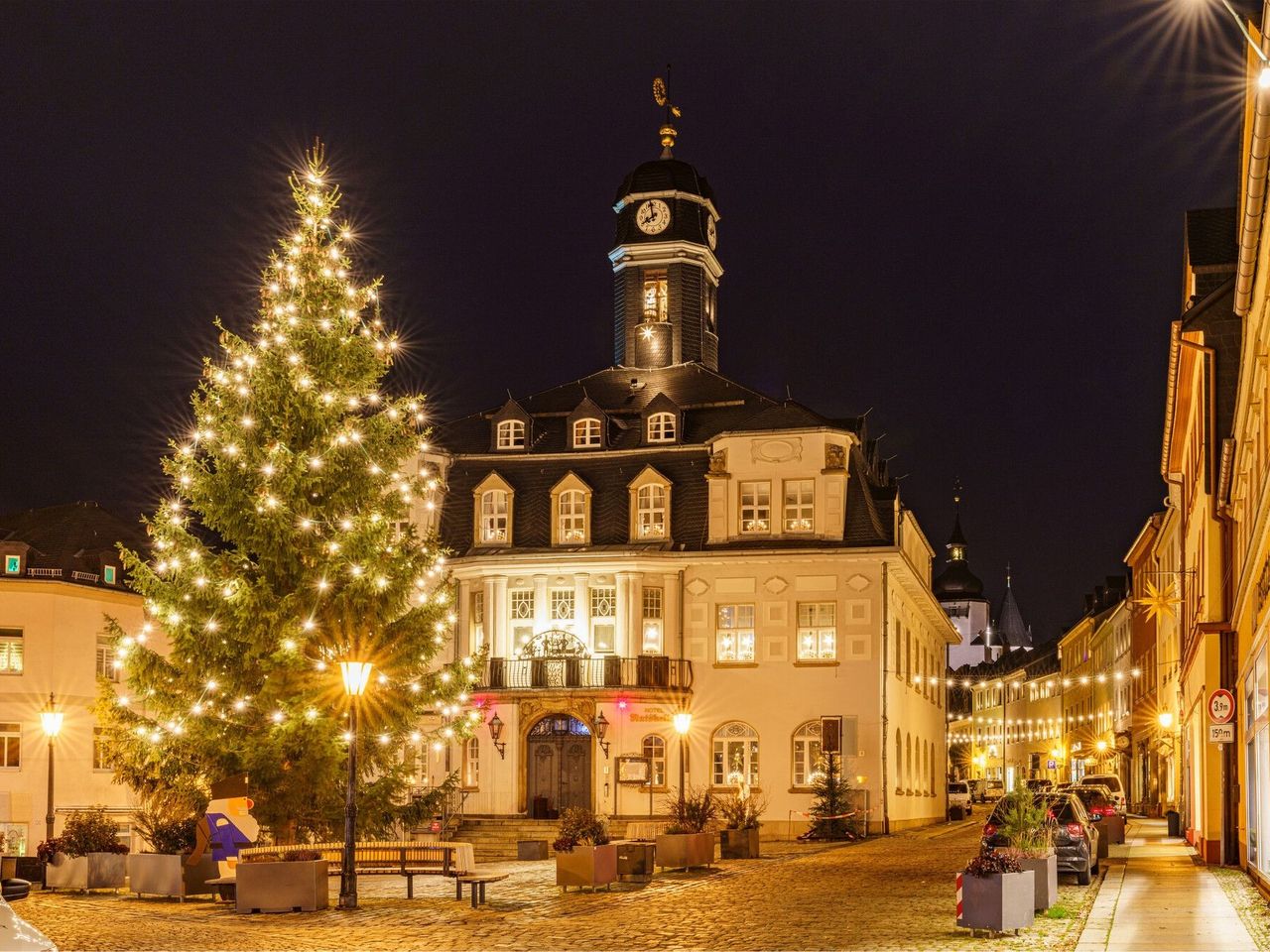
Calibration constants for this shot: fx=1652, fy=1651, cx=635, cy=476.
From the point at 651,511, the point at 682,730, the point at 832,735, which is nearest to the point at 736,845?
the point at 682,730

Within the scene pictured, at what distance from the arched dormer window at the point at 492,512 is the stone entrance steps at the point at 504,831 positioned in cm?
874

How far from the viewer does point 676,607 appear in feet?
161

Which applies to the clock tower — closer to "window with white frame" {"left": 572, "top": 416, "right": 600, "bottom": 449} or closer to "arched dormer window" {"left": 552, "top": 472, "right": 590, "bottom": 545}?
"window with white frame" {"left": 572, "top": 416, "right": 600, "bottom": 449}

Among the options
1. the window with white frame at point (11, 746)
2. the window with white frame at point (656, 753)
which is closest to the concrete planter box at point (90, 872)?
the window with white frame at point (656, 753)

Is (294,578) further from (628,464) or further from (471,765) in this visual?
(628,464)

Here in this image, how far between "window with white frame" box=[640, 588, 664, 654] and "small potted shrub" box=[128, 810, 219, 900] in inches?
978

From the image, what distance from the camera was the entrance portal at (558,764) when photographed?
1890 inches

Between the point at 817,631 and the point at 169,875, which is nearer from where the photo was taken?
the point at 169,875

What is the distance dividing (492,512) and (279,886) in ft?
97.8

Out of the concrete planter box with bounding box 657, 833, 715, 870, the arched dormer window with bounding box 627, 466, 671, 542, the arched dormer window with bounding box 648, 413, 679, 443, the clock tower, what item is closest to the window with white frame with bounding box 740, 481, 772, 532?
the arched dormer window with bounding box 627, 466, 671, 542

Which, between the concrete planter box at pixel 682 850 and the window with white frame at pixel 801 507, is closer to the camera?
the concrete planter box at pixel 682 850

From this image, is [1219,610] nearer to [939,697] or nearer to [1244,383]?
[1244,383]

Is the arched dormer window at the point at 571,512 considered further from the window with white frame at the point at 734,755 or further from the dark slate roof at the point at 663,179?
the dark slate roof at the point at 663,179

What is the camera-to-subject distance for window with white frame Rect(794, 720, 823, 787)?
47.7m
